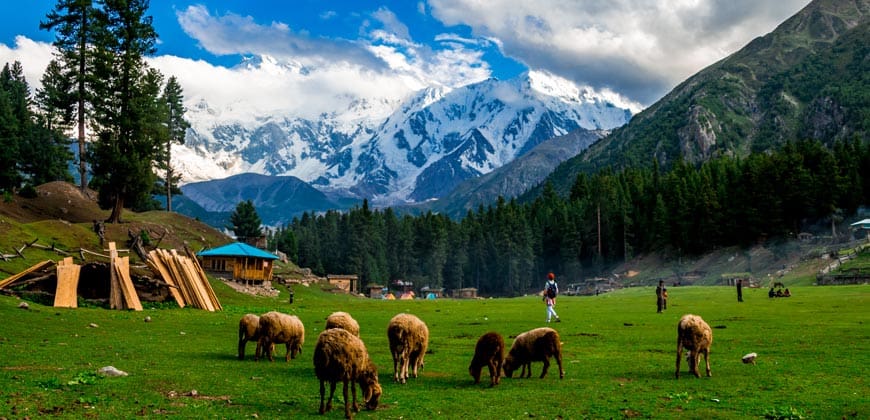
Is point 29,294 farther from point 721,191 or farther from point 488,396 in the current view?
point 721,191

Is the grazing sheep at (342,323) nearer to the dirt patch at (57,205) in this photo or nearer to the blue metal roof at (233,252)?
the blue metal roof at (233,252)

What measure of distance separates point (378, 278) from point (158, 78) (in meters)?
85.1

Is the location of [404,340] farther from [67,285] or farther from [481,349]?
[67,285]

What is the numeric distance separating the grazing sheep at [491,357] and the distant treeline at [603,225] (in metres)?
111

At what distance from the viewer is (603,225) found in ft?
516

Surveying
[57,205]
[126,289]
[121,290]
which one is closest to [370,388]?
[126,289]

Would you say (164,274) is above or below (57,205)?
below

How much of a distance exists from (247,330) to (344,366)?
978 cm

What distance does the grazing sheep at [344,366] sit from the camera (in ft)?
48.3

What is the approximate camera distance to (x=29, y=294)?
1433 inches

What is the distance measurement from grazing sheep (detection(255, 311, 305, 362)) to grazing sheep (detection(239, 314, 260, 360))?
42cm

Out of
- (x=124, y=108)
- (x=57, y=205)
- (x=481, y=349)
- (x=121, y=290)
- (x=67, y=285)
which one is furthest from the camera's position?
(x=57, y=205)

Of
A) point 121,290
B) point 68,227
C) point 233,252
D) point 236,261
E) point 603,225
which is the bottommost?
point 121,290

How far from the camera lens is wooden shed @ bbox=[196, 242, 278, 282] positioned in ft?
255
